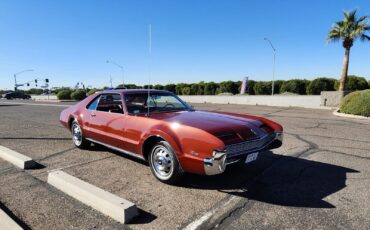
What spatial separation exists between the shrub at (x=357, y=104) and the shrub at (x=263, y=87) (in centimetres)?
2762

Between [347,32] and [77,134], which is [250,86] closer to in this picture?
[347,32]

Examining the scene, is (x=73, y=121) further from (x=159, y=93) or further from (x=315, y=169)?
(x=315, y=169)

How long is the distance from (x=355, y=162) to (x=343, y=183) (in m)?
1.47

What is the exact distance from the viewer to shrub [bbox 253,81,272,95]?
144ft

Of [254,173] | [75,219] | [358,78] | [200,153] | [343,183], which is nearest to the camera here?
[75,219]

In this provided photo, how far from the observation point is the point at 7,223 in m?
3.14

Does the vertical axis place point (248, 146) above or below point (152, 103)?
below

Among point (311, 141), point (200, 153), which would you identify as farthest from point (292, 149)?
point (200, 153)

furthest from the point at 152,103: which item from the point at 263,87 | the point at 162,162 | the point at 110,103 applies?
the point at 263,87

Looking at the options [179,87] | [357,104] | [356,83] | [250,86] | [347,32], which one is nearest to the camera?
[357,104]

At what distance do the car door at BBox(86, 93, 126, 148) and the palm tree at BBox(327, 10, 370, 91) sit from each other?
86.8 ft

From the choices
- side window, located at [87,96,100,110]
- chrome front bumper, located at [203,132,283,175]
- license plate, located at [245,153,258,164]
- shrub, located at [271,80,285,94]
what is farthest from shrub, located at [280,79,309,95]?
chrome front bumper, located at [203,132,283,175]

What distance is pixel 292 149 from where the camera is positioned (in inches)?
263

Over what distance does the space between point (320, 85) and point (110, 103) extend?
124 feet
